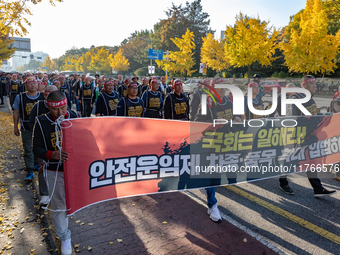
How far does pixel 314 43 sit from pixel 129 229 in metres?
34.2

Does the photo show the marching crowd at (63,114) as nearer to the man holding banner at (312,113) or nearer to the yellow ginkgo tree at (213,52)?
the man holding banner at (312,113)

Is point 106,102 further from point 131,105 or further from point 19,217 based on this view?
point 19,217

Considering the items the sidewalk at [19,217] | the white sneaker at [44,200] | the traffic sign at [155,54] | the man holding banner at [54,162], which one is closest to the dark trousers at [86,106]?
the sidewalk at [19,217]

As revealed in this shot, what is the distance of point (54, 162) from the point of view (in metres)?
3.33

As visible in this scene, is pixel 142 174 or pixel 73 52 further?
pixel 73 52

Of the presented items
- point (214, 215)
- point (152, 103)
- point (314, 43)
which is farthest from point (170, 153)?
point (314, 43)

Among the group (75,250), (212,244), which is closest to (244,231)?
(212,244)

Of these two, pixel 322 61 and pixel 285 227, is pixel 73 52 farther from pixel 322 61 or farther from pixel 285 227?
pixel 285 227

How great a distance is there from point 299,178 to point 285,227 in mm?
2674

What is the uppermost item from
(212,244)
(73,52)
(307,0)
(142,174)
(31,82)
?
(73,52)

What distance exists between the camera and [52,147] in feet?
11.1

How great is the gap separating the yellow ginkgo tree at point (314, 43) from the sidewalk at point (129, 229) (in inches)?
1267

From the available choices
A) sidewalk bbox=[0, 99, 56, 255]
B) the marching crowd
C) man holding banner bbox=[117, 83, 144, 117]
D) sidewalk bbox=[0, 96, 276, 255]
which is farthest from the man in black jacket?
sidewalk bbox=[0, 99, 56, 255]

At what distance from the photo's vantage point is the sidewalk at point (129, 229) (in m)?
3.56
